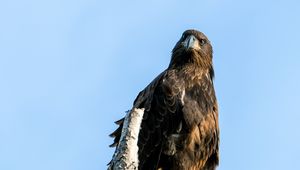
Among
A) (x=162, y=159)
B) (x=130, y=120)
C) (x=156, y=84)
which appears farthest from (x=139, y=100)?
(x=130, y=120)

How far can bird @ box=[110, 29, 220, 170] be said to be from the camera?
1009cm

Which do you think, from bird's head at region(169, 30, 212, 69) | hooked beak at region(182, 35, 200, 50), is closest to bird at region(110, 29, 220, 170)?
bird's head at region(169, 30, 212, 69)

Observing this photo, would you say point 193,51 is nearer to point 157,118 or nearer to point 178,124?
point 157,118

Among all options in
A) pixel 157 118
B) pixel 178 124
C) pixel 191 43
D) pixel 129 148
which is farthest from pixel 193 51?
pixel 129 148

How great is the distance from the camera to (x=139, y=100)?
10820 mm

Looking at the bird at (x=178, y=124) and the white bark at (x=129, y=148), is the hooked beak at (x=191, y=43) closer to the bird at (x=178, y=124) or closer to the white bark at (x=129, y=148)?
the bird at (x=178, y=124)

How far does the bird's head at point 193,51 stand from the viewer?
11.5 meters

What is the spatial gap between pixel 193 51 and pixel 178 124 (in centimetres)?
182

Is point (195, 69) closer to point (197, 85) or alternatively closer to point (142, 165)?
point (197, 85)

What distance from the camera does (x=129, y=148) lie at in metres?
6.00

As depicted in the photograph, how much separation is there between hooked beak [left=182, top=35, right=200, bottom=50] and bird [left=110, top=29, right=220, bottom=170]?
0.67 m

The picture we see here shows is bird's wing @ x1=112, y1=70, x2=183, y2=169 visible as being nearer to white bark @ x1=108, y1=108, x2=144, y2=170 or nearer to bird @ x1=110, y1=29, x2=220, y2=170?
bird @ x1=110, y1=29, x2=220, y2=170

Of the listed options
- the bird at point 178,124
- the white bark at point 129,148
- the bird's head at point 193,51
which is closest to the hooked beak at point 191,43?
the bird's head at point 193,51

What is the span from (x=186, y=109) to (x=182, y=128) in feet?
0.95
